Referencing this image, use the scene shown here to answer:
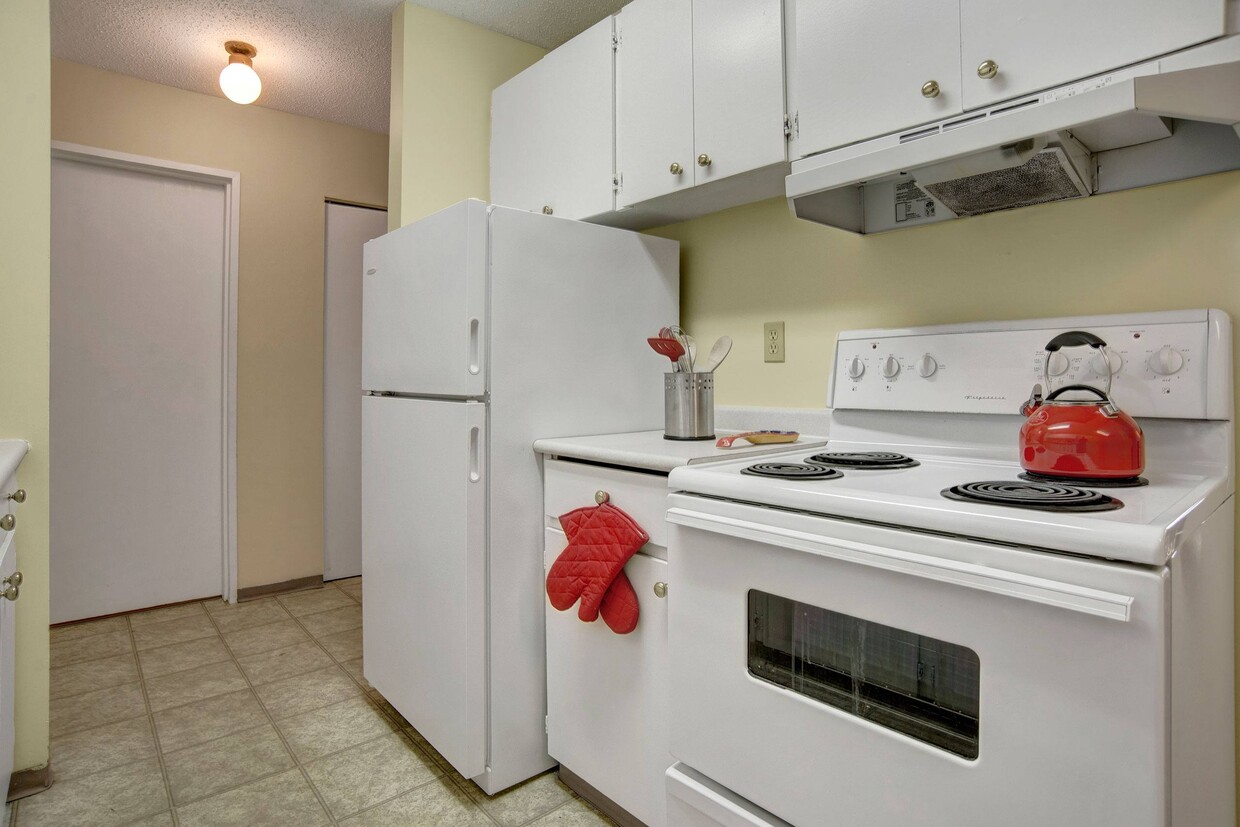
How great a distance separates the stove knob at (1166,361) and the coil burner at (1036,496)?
383mm

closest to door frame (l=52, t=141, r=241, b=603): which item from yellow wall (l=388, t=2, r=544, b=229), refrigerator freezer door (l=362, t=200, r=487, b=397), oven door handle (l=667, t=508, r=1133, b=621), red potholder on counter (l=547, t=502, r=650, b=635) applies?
yellow wall (l=388, t=2, r=544, b=229)

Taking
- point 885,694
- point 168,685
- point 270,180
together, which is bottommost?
point 168,685

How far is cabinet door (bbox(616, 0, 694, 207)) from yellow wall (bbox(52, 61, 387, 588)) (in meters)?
2.13

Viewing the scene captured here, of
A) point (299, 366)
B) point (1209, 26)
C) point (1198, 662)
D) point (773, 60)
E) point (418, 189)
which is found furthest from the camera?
point (299, 366)

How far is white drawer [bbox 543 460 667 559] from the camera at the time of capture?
4.72ft

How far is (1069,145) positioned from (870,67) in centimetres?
41

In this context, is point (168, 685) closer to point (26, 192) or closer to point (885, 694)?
point (26, 192)

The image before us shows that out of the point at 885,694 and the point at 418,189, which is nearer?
the point at 885,694

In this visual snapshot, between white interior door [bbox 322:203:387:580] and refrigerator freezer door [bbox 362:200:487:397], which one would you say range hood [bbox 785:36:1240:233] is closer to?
refrigerator freezer door [bbox 362:200:487:397]

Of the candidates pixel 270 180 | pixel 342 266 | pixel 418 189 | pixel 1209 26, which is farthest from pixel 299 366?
pixel 1209 26

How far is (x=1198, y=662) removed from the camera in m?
0.89

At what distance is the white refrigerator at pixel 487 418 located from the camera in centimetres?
166

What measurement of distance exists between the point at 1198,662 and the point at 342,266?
11.9 ft

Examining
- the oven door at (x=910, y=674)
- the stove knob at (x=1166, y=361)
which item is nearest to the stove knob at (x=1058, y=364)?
the stove knob at (x=1166, y=361)
